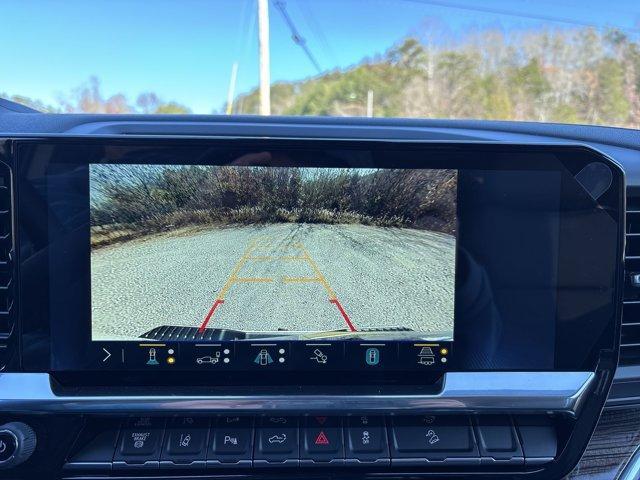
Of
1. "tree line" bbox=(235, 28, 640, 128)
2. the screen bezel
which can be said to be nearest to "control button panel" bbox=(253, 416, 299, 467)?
the screen bezel

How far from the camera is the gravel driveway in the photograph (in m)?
1.63

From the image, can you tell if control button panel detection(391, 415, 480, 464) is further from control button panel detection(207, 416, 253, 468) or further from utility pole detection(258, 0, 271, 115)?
utility pole detection(258, 0, 271, 115)

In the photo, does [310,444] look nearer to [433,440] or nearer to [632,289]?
[433,440]

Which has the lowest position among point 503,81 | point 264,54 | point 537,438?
point 537,438

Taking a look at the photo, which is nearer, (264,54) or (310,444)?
(310,444)

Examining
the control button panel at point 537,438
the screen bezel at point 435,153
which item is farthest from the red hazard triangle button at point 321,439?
the control button panel at point 537,438

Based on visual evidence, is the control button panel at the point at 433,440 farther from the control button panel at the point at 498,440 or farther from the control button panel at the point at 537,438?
the control button panel at the point at 537,438

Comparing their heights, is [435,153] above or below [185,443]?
above

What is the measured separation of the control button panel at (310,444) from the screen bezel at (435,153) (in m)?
0.13

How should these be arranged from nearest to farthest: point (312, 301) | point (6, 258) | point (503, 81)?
point (6, 258) < point (312, 301) < point (503, 81)

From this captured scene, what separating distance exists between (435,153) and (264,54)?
283 centimetres

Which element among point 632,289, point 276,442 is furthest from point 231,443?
point 632,289


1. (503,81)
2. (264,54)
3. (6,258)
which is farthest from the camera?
(264,54)

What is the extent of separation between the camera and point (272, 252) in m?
1.65
